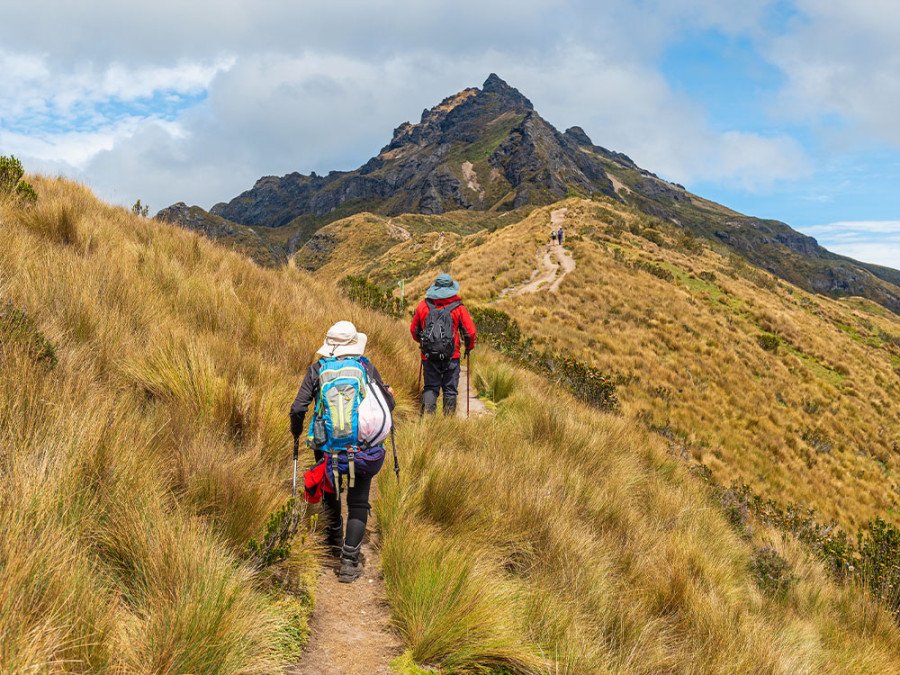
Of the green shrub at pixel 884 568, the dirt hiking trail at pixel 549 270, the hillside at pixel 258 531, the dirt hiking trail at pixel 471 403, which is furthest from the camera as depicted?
the dirt hiking trail at pixel 549 270

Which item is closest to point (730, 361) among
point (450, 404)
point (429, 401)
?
point (450, 404)

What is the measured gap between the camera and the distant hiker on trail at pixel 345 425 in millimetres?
3012

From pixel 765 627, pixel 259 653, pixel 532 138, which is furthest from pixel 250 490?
pixel 532 138

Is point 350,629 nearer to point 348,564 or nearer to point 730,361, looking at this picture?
point 348,564

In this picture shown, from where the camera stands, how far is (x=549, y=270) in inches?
938

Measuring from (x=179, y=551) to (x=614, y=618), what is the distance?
2671mm

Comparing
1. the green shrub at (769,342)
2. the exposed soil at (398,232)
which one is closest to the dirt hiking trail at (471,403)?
the green shrub at (769,342)

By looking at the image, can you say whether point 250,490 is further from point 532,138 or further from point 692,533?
point 532,138

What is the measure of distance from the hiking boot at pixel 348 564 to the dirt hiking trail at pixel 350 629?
41 millimetres

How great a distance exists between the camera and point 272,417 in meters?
3.90

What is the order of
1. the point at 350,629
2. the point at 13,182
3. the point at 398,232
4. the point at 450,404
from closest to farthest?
the point at 350,629, the point at 450,404, the point at 13,182, the point at 398,232

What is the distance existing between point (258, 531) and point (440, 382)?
12.6ft

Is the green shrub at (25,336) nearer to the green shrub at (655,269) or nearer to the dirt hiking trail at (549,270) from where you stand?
the dirt hiking trail at (549,270)

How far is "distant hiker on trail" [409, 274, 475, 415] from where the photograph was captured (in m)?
6.04
